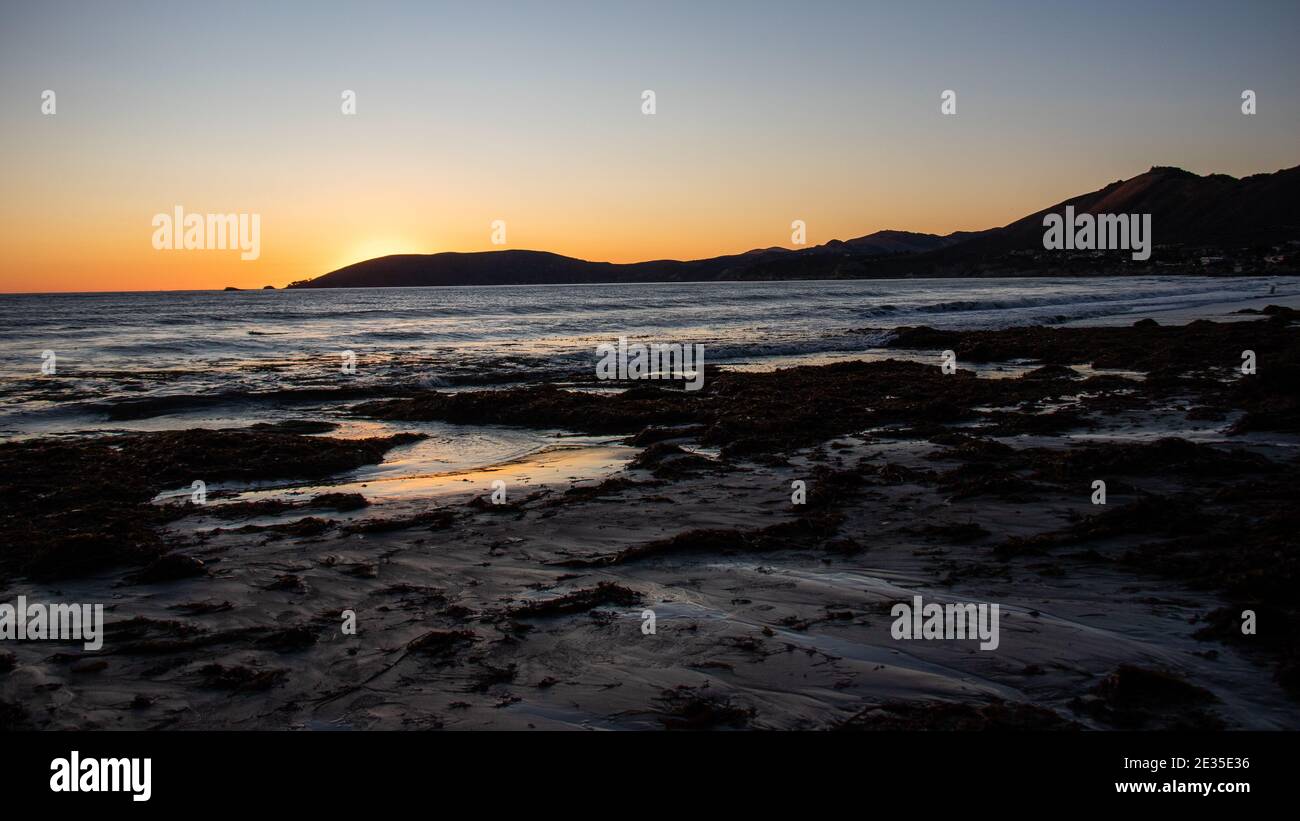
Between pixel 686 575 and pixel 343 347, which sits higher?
pixel 343 347

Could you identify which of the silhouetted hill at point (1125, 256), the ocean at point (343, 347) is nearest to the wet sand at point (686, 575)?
the ocean at point (343, 347)

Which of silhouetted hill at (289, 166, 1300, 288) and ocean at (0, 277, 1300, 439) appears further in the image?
silhouetted hill at (289, 166, 1300, 288)

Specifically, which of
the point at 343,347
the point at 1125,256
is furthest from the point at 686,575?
the point at 1125,256

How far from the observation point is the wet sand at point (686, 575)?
4453mm

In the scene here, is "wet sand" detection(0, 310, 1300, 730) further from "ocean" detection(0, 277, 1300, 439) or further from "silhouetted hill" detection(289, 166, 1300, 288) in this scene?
"silhouetted hill" detection(289, 166, 1300, 288)

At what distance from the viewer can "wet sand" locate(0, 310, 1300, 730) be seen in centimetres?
445

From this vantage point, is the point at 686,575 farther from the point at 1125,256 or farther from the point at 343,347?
the point at 1125,256

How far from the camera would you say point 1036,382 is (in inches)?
658

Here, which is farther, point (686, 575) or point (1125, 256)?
point (1125, 256)

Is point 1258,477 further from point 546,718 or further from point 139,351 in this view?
point 139,351

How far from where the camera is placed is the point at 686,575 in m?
6.61

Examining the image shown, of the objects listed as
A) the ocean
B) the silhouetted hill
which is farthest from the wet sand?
the silhouetted hill

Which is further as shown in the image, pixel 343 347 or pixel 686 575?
pixel 343 347
